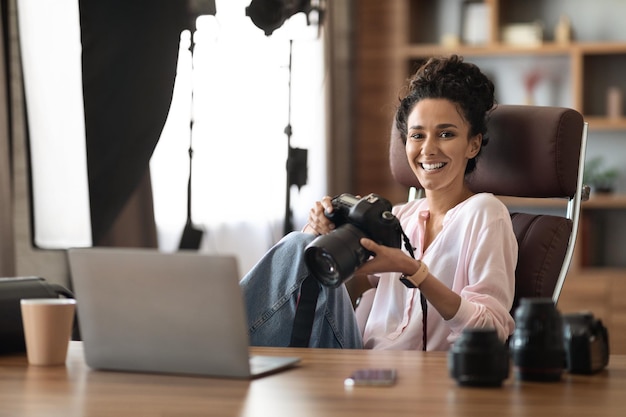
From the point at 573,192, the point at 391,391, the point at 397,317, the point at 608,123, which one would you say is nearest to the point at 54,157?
the point at 397,317

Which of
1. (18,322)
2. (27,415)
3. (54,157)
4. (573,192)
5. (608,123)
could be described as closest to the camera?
(27,415)

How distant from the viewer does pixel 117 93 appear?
288 cm

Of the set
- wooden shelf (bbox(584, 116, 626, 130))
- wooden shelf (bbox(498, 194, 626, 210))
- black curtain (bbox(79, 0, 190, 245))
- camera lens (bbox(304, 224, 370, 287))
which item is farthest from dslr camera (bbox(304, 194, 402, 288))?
wooden shelf (bbox(584, 116, 626, 130))

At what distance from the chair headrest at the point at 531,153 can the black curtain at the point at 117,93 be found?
118 centimetres

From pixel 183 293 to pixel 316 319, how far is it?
62cm

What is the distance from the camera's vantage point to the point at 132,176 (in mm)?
2920

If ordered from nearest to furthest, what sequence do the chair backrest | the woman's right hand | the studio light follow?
the woman's right hand, the chair backrest, the studio light

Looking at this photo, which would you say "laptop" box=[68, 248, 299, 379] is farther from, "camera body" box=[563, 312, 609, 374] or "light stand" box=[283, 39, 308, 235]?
"light stand" box=[283, 39, 308, 235]

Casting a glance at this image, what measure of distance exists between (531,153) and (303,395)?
3.49ft

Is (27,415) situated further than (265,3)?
No

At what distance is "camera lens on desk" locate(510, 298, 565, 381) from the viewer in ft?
3.86

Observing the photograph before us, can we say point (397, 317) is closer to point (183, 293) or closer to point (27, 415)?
point (183, 293)

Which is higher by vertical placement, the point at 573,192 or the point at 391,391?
the point at 573,192

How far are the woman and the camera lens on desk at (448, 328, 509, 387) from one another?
1.15 ft
